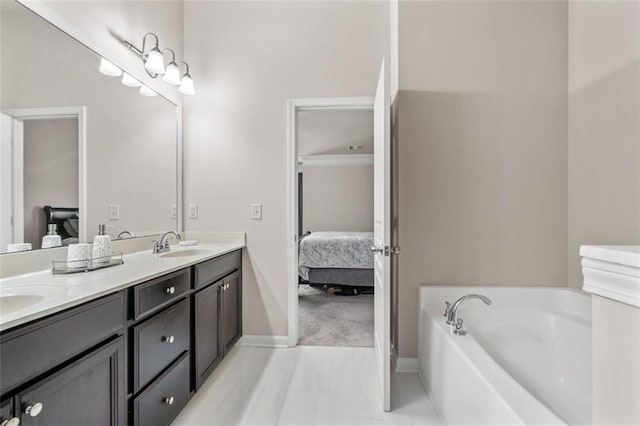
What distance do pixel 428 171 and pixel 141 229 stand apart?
2.06 meters

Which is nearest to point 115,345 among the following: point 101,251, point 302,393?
point 101,251

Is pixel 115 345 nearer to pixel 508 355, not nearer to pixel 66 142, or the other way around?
pixel 66 142

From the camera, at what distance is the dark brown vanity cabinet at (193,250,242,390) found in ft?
5.78

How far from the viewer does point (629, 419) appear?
456 millimetres

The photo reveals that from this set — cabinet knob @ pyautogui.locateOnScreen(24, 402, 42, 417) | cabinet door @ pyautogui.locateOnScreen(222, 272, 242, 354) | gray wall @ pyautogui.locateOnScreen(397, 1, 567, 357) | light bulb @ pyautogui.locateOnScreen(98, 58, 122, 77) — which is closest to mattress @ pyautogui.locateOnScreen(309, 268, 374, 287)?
cabinet door @ pyautogui.locateOnScreen(222, 272, 242, 354)

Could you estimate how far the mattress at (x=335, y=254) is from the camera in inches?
158

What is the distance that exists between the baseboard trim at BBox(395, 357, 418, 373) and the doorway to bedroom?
410 millimetres

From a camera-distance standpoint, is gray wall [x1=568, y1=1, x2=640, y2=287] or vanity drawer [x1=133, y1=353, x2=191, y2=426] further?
gray wall [x1=568, y1=1, x2=640, y2=287]

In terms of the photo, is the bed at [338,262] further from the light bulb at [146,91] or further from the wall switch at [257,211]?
the light bulb at [146,91]

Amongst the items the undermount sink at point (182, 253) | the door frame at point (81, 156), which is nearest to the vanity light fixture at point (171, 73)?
the door frame at point (81, 156)

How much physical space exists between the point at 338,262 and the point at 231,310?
1.98 metres

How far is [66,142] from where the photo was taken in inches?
60.7

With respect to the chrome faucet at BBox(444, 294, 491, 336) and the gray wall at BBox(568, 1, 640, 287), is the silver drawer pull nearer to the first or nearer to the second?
the chrome faucet at BBox(444, 294, 491, 336)

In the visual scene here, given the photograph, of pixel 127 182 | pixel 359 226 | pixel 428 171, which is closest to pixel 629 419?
pixel 428 171
